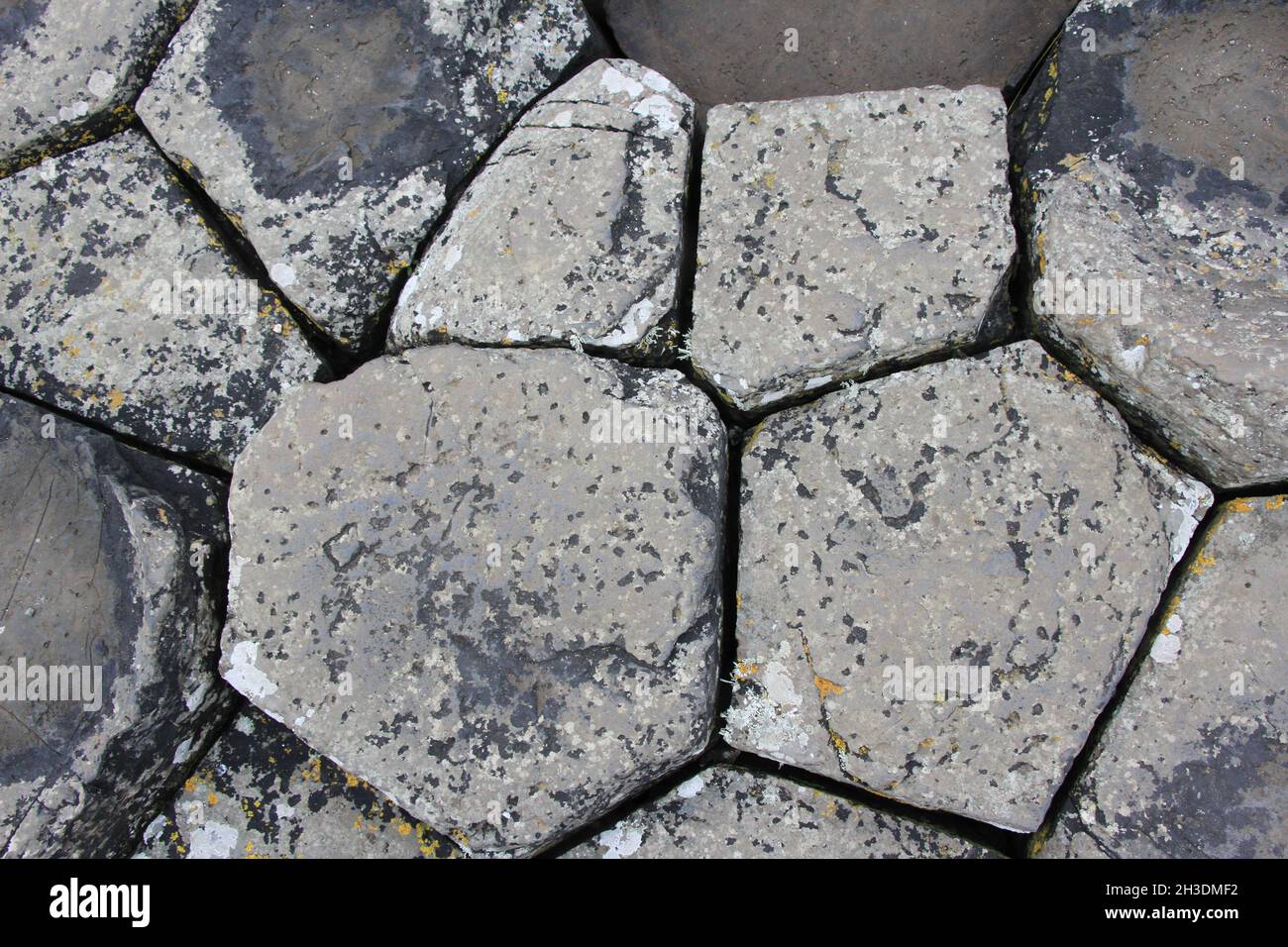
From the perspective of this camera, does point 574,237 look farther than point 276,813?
No

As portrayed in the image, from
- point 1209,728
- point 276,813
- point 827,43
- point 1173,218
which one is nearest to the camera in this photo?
point 1209,728

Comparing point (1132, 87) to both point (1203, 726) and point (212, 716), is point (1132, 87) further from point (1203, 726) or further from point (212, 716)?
point (212, 716)

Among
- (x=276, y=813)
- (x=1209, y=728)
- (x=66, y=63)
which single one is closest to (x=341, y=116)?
(x=66, y=63)

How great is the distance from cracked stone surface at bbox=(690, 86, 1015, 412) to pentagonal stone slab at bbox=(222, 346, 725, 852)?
17cm

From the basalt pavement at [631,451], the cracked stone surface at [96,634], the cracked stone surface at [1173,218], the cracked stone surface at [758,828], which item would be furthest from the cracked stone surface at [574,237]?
the cracked stone surface at [758,828]

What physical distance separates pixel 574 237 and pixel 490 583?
0.68m

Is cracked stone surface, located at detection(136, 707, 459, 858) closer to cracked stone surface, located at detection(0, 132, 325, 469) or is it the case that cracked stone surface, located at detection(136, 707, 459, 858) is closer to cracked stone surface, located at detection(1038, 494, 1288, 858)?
cracked stone surface, located at detection(0, 132, 325, 469)

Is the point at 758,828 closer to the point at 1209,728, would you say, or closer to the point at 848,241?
the point at 1209,728

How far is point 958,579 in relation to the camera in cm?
159

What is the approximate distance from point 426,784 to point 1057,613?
1168 mm

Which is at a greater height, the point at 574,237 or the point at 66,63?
the point at 66,63

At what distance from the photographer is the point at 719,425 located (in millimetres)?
1675

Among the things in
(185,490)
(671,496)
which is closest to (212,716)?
(185,490)

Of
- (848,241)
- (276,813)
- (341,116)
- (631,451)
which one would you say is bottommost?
(276,813)
